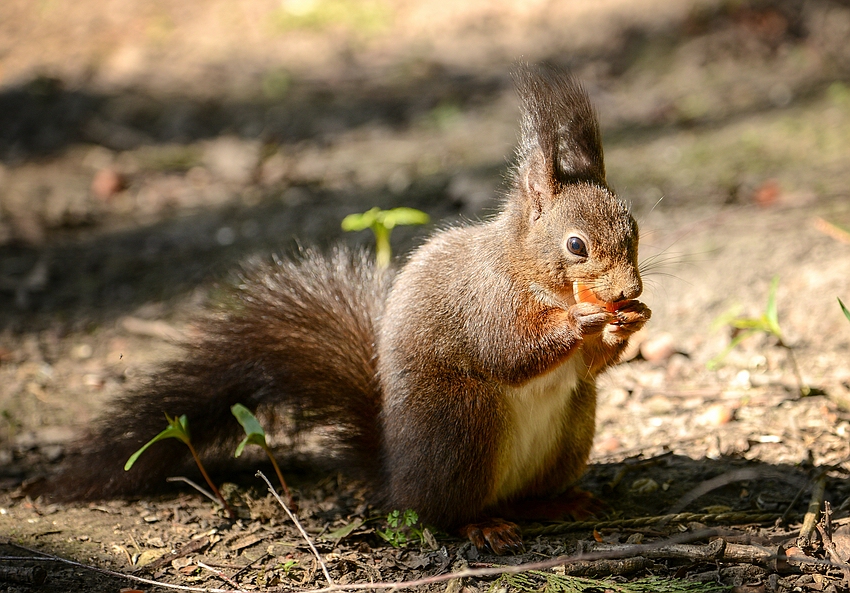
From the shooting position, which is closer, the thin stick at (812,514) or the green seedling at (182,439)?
the thin stick at (812,514)

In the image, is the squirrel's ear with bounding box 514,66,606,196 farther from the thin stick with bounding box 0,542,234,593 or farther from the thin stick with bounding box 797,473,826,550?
the thin stick with bounding box 0,542,234,593

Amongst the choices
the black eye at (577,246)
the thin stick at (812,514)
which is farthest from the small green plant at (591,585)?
the black eye at (577,246)

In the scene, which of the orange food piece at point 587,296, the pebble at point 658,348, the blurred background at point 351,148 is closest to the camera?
the orange food piece at point 587,296

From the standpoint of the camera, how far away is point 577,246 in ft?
7.36

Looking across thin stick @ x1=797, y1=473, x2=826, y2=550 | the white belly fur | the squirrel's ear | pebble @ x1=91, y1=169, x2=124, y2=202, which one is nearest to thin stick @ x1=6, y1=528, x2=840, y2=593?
thin stick @ x1=797, y1=473, x2=826, y2=550

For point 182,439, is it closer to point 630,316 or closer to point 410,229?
point 630,316

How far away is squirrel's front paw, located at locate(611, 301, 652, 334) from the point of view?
2.21 m

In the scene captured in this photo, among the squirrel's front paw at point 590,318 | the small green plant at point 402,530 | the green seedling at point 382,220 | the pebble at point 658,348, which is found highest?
the green seedling at point 382,220

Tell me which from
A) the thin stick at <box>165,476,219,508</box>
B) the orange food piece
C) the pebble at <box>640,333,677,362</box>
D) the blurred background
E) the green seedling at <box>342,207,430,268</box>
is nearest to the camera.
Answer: the orange food piece

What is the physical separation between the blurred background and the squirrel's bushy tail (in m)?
0.65

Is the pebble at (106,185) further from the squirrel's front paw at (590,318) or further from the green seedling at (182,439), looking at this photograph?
the squirrel's front paw at (590,318)

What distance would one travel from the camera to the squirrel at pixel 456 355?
2.29 metres

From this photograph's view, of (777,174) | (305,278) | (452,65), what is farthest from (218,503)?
(452,65)

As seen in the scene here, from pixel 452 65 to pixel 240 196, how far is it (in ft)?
7.33
